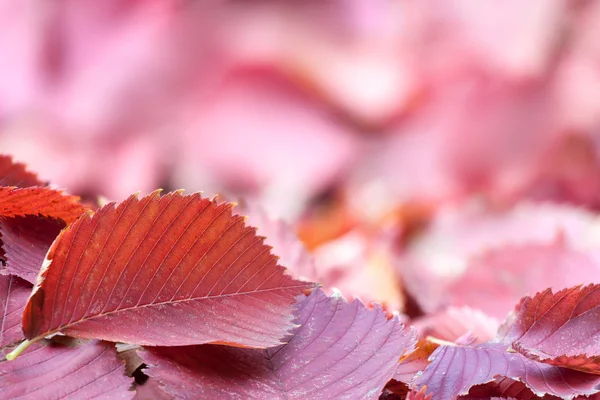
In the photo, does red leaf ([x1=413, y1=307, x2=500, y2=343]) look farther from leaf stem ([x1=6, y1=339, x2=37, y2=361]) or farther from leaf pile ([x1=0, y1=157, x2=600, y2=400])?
leaf stem ([x1=6, y1=339, x2=37, y2=361])

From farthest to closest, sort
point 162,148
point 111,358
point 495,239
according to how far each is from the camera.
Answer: point 162,148 < point 495,239 < point 111,358


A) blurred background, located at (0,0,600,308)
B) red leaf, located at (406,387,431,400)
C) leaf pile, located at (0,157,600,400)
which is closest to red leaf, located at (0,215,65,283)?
leaf pile, located at (0,157,600,400)

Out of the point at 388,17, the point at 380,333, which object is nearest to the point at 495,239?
the point at 380,333

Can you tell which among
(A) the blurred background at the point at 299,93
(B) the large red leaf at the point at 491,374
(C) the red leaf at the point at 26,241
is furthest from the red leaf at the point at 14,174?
(A) the blurred background at the point at 299,93

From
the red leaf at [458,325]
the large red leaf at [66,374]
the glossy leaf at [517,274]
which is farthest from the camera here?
the glossy leaf at [517,274]

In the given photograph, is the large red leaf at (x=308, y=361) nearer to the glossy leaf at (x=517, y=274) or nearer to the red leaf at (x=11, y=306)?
the red leaf at (x=11, y=306)

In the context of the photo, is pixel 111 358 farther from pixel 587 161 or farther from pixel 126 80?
pixel 126 80

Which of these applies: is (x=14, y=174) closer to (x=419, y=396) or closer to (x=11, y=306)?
(x=11, y=306)

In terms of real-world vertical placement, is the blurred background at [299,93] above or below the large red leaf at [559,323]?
above
